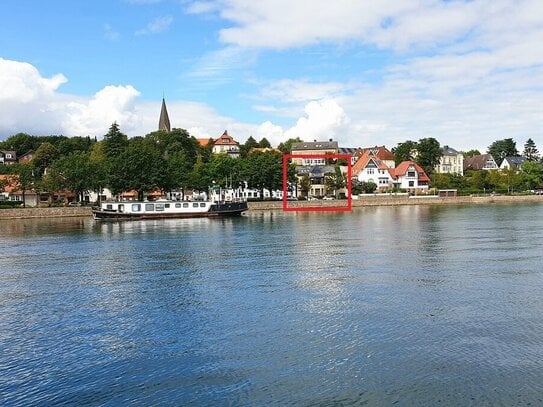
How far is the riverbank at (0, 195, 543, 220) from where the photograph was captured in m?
82.0

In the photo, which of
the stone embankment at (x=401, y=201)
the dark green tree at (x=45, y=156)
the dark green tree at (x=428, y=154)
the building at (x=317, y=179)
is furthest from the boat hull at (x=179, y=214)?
the dark green tree at (x=428, y=154)

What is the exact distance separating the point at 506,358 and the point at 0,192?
3795 inches

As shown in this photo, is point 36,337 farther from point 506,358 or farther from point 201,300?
point 506,358

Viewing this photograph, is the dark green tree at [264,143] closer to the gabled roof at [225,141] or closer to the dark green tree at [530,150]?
the gabled roof at [225,141]

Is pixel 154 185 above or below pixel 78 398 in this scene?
above

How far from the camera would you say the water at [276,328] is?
13.5m

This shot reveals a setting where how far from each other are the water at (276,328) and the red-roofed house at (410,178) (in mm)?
90262

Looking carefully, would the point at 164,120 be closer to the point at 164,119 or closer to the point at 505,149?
the point at 164,119

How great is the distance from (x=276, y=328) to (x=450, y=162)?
145347 millimetres

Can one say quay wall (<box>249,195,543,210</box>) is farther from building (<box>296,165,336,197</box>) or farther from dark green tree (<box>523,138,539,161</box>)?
dark green tree (<box>523,138,539,161</box>)

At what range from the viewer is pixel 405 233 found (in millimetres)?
48750

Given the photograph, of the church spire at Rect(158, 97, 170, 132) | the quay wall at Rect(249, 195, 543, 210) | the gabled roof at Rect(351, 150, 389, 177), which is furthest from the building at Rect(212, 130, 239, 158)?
the quay wall at Rect(249, 195, 543, 210)

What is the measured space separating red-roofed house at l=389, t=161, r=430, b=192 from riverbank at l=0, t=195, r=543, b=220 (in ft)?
50.9

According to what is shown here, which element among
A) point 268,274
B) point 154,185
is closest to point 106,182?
point 154,185
